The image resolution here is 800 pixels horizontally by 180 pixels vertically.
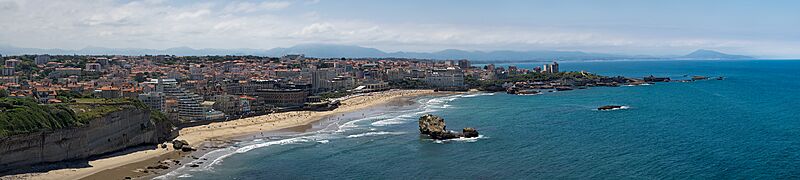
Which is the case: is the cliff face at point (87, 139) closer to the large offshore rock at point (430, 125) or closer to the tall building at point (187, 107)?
the tall building at point (187, 107)

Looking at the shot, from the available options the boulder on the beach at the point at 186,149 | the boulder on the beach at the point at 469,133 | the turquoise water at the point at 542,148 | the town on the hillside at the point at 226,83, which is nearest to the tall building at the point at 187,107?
the town on the hillside at the point at 226,83

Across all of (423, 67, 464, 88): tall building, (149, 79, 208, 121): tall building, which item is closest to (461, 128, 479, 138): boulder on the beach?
(149, 79, 208, 121): tall building

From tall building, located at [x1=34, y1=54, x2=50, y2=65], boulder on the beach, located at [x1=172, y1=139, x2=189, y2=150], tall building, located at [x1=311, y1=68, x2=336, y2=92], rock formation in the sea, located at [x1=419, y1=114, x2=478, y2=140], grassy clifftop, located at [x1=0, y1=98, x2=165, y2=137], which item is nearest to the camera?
grassy clifftop, located at [x1=0, y1=98, x2=165, y2=137]

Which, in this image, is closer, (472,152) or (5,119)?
(5,119)

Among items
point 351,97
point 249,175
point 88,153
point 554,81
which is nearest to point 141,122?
point 88,153

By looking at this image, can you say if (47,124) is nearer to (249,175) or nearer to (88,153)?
(88,153)

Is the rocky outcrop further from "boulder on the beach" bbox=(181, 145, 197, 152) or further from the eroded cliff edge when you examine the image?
the eroded cliff edge
